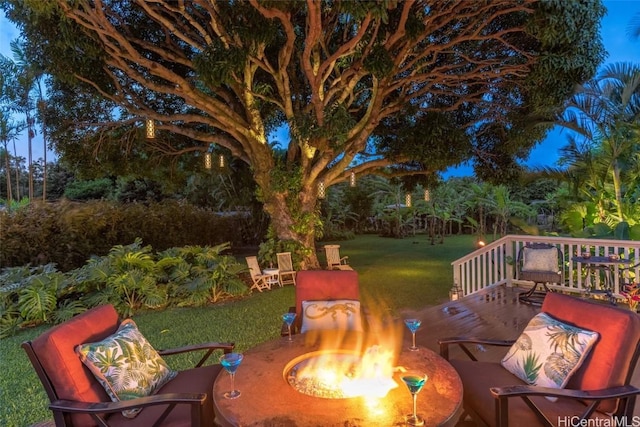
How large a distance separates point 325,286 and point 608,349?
2324 millimetres

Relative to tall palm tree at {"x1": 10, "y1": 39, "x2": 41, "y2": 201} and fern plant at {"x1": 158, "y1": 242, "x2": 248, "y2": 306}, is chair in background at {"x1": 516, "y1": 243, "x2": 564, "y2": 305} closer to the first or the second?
fern plant at {"x1": 158, "y1": 242, "x2": 248, "y2": 306}

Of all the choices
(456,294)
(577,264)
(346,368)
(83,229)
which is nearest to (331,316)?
(346,368)

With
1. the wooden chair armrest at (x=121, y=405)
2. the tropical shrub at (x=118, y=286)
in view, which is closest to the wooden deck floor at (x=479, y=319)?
the wooden chair armrest at (x=121, y=405)

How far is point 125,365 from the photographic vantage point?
7.40 ft

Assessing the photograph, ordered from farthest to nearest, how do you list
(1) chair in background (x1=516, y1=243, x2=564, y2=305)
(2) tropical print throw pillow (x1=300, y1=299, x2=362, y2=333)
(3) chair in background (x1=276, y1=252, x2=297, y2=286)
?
(3) chair in background (x1=276, y1=252, x2=297, y2=286) → (1) chair in background (x1=516, y1=243, x2=564, y2=305) → (2) tropical print throw pillow (x1=300, y1=299, x2=362, y2=333)

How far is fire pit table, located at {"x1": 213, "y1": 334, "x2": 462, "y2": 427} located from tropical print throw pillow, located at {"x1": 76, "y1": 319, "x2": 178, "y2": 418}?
57 cm

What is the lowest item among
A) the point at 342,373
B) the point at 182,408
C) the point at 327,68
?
the point at 182,408

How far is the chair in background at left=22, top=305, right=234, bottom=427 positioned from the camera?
192 cm

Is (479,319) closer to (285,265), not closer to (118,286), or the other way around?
(285,265)

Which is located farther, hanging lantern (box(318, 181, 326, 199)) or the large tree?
hanging lantern (box(318, 181, 326, 199))

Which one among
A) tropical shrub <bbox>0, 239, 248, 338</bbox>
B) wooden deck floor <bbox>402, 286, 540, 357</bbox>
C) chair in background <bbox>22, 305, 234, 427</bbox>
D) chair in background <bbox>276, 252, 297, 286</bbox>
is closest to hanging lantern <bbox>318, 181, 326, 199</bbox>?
chair in background <bbox>276, 252, 297, 286</bbox>

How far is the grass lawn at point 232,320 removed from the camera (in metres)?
3.47

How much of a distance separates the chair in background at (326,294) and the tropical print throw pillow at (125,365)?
1.35 metres

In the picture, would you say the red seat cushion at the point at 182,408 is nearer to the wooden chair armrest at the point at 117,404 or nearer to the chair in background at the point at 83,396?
the chair in background at the point at 83,396
